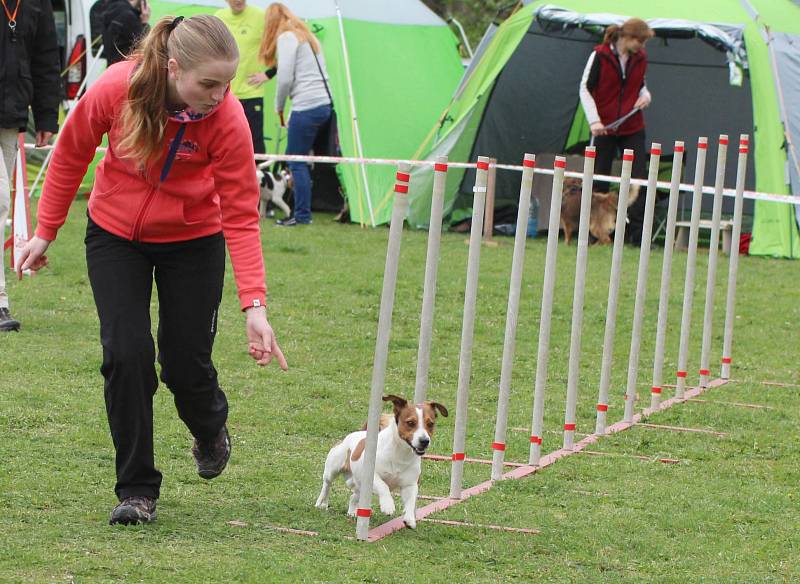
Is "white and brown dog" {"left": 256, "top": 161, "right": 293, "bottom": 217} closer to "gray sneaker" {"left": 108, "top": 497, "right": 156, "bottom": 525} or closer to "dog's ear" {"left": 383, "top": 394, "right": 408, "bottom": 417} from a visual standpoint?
"dog's ear" {"left": 383, "top": 394, "right": 408, "bottom": 417}

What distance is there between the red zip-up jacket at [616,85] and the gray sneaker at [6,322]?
675 cm

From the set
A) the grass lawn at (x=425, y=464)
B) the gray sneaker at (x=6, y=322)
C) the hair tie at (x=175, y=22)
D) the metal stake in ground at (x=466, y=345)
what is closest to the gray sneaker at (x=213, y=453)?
the grass lawn at (x=425, y=464)

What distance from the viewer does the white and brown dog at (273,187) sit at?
1439 cm

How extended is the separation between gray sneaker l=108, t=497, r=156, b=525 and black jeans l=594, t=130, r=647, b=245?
9.00m

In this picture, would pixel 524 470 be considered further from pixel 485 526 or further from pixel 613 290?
pixel 613 290

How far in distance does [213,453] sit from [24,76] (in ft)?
13.1

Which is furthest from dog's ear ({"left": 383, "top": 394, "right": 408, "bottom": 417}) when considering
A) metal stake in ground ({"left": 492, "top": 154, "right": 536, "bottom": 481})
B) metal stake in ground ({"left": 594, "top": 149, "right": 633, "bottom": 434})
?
metal stake in ground ({"left": 594, "top": 149, "right": 633, "bottom": 434})

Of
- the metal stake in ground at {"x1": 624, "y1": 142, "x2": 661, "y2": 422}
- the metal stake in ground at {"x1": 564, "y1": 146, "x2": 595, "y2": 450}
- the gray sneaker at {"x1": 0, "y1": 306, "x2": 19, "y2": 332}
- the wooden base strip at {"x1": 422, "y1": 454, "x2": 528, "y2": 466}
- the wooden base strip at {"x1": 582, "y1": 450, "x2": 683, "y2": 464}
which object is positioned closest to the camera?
the wooden base strip at {"x1": 422, "y1": 454, "x2": 528, "y2": 466}

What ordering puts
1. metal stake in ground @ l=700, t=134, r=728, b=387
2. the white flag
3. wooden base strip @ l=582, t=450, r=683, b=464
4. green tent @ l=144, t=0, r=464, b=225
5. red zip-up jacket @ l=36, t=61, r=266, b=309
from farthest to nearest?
1. green tent @ l=144, t=0, r=464, b=225
2. the white flag
3. metal stake in ground @ l=700, t=134, r=728, b=387
4. wooden base strip @ l=582, t=450, r=683, b=464
5. red zip-up jacket @ l=36, t=61, r=266, b=309

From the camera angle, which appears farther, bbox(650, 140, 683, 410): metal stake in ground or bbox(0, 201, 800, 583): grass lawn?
bbox(650, 140, 683, 410): metal stake in ground

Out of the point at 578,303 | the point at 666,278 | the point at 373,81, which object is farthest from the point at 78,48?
the point at 578,303

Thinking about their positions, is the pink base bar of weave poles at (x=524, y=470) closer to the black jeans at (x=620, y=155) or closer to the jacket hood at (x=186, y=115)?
the jacket hood at (x=186, y=115)

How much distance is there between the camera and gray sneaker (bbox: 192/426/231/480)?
492 cm

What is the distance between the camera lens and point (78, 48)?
15.5 m
